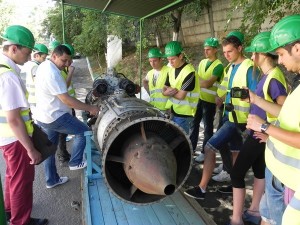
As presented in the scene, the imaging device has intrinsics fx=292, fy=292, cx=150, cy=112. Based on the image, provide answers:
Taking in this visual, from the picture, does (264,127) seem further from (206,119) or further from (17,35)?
(206,119)

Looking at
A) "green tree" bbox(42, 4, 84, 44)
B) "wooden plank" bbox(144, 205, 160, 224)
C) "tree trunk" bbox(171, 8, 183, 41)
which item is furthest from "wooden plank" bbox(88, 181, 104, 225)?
"green tree" bbox(42, 4, 84, 44)

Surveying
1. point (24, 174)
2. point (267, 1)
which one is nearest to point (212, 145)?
point (24, 174)

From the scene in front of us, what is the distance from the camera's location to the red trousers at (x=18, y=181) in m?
2.87

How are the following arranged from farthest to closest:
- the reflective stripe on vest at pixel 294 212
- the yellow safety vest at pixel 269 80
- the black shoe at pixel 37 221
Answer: the black shoe at pixel 37 221, the yellow safety vest at pixel 269 80, the reflective stripe on vest at pixel 294 212

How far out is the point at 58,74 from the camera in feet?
11.8

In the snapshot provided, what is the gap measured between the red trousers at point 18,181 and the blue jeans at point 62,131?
0.86 metres

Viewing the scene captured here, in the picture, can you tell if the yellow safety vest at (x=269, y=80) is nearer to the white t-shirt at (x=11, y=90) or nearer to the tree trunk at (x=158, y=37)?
the white t-shirt at (x=11, y=90)

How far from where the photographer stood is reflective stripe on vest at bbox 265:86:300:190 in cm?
163

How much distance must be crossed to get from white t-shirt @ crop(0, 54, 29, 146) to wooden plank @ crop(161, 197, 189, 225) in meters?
1.77

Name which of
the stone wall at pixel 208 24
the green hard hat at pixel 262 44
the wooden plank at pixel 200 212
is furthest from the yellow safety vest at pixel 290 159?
the stone wall at pixel 208 24

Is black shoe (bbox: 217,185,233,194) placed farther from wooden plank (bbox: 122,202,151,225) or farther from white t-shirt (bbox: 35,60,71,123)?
white t-shirt (bbox: 35,60,71,123)

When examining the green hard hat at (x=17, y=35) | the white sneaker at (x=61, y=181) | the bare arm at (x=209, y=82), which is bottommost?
the white sneaker at (x=61, y=181)

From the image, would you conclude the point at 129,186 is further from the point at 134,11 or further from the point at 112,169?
the point at 134,11

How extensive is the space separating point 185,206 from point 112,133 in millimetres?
1308
